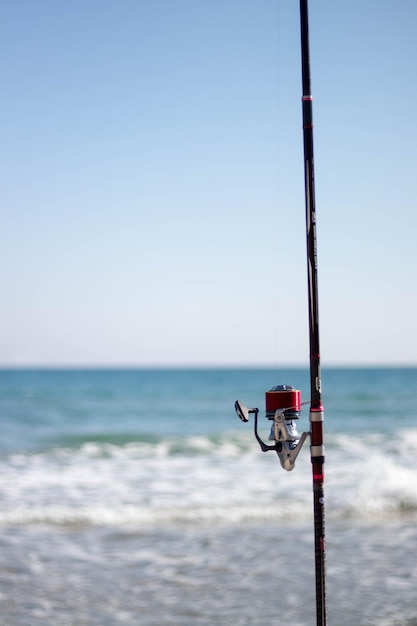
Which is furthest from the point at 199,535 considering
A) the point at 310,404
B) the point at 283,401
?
the point at 310,404

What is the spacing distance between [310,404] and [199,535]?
12.7ft

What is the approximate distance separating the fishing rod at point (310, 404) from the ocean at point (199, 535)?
165cm

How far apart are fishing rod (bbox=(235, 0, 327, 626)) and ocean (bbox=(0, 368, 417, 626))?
5.43 ft

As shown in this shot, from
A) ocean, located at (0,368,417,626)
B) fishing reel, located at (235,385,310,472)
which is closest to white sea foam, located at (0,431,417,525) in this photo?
ocean, located at (0,368,417,626)

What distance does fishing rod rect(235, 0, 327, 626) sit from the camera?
3209 millimetres

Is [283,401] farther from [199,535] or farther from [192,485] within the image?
[192,485]

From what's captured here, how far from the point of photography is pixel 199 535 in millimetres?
6836

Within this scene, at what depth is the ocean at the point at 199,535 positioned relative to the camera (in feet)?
16.4

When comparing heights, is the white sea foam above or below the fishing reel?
below

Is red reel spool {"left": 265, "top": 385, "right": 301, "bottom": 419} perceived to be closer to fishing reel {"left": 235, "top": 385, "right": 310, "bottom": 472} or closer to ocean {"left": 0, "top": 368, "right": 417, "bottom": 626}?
fishing reel {"left": 235, "top": 385, "right": 310, "bottom": 472}

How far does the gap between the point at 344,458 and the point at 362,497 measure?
312cm

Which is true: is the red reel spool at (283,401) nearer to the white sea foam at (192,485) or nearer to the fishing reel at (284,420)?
the fishing reel at (284,420)

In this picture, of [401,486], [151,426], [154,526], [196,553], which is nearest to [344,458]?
[401,486]

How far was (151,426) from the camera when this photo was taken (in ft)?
60.8
